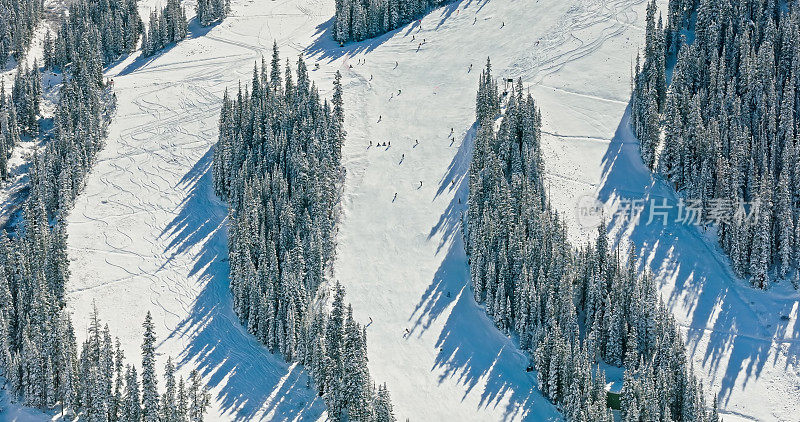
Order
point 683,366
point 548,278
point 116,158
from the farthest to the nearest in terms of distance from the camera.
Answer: point 116,158, point 548,278, point 683,366

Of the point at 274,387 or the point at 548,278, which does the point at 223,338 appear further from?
the point at 548,278

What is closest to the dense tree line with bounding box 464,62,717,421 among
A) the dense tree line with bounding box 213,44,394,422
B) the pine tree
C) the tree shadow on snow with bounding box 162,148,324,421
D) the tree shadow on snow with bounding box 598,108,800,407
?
the tree shadow on snow with bounding box 598,108,800,407

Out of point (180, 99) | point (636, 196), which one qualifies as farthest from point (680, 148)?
point (180, 99)

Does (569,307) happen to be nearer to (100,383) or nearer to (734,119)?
(734,119)

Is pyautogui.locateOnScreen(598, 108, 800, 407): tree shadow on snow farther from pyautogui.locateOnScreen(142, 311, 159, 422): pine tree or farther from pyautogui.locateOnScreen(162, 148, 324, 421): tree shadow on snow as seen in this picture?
pyautogui.locateOnScreen(142, 311, 159, 422): pine tree

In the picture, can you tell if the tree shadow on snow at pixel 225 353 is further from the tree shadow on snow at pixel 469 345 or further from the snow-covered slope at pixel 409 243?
the tree shadow on snow at pixel 469 345

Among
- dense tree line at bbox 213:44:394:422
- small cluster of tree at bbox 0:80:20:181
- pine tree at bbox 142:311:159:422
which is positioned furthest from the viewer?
small cluster of tree at bbox 0:80:20:181

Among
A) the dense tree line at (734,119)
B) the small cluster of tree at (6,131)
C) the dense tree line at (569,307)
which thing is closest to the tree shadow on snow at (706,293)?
the dense tree line at (734,119)
